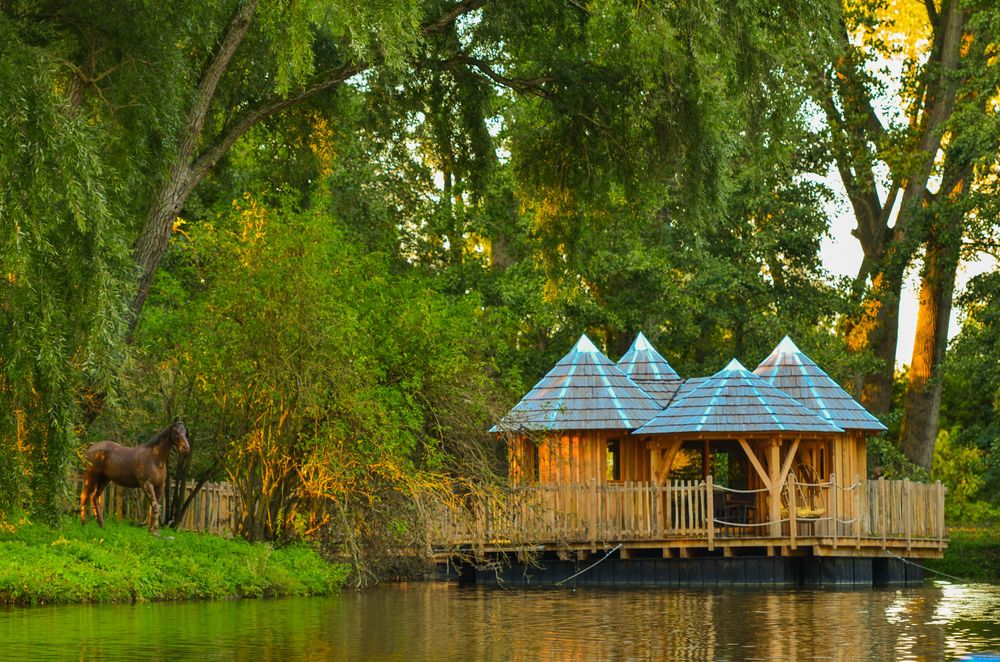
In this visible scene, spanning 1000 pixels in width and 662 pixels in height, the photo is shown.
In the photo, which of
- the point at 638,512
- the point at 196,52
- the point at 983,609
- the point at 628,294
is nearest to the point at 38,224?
the point at 196,52

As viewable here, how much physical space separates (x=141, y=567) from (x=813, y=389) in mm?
15059

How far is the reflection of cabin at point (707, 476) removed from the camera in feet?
85.8

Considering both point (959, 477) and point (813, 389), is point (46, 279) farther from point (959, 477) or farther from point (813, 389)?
point (959, 477)

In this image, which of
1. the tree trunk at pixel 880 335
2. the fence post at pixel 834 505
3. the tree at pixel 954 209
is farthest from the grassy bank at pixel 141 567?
the tree at pixel 954 209

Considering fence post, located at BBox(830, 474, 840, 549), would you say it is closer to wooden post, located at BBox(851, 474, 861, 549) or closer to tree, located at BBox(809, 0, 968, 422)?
wooden post, located at BBox(851, 474, 861, 549)

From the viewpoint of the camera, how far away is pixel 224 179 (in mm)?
34219

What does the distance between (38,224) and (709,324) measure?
26.9 metres

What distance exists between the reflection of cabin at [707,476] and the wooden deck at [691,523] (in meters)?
0.03

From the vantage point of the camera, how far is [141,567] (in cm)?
1884

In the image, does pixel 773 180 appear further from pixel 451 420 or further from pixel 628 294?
pixel 451 420

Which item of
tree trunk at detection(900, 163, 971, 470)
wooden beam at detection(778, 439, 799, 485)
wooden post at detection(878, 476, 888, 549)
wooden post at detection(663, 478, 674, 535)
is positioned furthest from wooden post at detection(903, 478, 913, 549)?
tree trunk at detection(900, 163, 971, 470)

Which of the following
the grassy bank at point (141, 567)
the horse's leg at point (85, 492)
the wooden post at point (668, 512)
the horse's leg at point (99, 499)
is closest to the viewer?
the grassy bank at point (141, 567)

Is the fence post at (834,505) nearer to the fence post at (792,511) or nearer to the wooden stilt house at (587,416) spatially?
the fence post at (792,511)

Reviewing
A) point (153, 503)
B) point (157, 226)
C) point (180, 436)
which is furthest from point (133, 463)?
point (157, 226)
